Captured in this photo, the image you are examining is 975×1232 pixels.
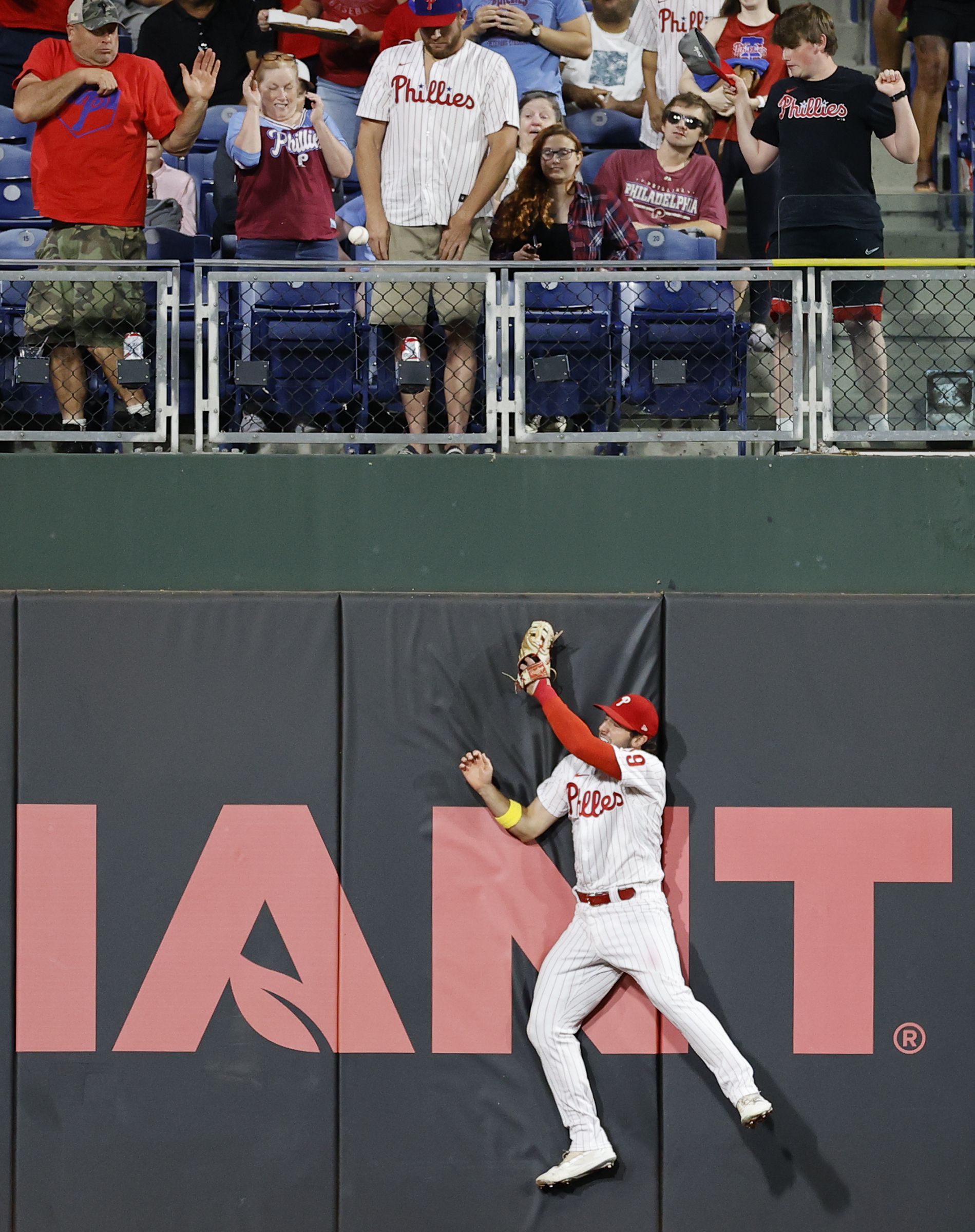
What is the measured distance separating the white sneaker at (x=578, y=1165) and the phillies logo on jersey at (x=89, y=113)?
4.83 meters

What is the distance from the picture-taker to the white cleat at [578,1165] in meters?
5.49

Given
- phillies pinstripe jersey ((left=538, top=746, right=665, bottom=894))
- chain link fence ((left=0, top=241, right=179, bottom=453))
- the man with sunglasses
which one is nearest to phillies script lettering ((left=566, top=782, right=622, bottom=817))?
phillies pinstripe jersey ((left=538, top=746, right=665, bottom=894))

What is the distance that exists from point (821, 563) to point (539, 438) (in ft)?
4.13

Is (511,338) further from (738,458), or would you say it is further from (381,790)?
(381,790)

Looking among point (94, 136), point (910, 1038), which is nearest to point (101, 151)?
point (94, 136)

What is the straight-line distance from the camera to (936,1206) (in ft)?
18.3

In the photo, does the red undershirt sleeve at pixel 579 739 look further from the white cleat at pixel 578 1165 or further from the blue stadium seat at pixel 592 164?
the blue stadium seat at pixel 592 164

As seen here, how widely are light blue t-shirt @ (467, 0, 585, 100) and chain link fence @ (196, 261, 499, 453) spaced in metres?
1.80

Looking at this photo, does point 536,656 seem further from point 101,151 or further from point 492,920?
point 101,151

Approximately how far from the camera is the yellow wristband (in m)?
5.62

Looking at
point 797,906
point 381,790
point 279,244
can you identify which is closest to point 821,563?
point 797,906

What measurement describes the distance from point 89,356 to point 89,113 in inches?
46.2

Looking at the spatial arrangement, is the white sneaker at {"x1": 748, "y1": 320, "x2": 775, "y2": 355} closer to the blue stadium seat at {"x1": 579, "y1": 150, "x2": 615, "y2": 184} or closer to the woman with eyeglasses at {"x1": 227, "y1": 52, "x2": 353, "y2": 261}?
the blue stadium seat at {"x1": 579, "y1": 150, "x2": 615, "y2": 184}

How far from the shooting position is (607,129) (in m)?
7.80
